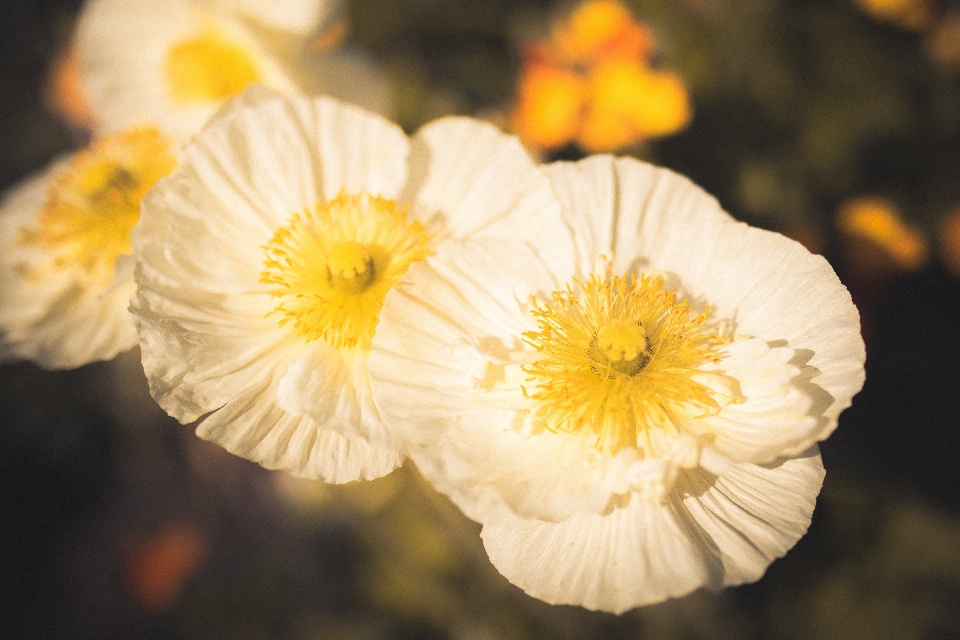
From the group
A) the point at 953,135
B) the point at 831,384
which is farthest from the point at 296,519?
the point at 953,135

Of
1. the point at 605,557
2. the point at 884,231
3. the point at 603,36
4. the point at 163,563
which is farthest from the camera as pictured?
the point at 163,563

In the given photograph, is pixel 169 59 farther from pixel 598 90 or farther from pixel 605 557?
pixel 605 557

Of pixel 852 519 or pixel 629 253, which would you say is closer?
pixel 629 253

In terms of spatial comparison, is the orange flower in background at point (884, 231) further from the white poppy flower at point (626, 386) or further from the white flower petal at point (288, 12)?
the white flower petal at point (288, 12)

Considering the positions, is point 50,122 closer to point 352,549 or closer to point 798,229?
point 352,549

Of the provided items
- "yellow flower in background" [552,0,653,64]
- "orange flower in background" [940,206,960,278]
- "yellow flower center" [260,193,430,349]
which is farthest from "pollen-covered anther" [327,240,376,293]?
"orange flower in background" [940,206,960,278]

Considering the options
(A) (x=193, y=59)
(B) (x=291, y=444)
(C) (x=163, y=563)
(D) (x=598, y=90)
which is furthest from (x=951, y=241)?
(C) (x=163, y=563)
